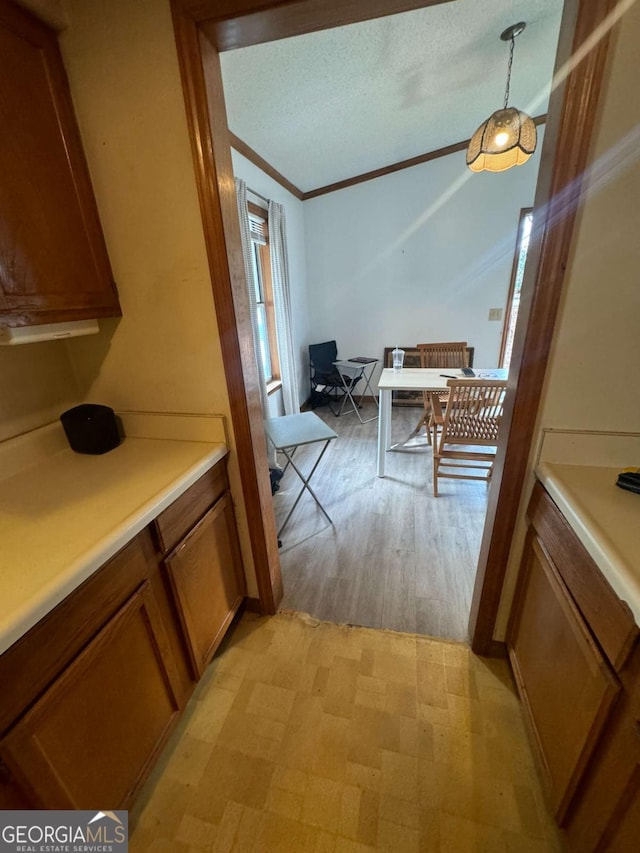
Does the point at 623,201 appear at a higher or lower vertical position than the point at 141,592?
higher

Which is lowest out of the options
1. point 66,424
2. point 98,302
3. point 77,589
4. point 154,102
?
point 77,589

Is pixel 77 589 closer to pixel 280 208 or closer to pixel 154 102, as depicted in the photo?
pixel 154 102

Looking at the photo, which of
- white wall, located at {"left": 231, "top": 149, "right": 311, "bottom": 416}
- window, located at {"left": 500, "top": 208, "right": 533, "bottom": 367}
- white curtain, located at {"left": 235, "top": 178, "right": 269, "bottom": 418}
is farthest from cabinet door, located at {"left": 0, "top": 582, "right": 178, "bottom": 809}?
window, located at {"left": 500, "top": 208, "right": 533, "bottom": 367}

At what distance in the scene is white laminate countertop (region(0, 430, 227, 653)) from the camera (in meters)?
0.65

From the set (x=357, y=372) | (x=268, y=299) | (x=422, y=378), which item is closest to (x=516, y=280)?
(x=357, y=372)

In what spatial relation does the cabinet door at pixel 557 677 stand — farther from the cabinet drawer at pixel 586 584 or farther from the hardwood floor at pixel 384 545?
the hardwood floor at pixel 384 545

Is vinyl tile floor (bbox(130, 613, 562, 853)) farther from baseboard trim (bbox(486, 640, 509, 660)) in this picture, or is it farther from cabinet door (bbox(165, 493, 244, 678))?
cabinet door (bbox(165, 493, 244, 678))

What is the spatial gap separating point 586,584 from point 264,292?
325 centimetres

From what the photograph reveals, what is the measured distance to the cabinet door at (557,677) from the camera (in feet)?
2.42

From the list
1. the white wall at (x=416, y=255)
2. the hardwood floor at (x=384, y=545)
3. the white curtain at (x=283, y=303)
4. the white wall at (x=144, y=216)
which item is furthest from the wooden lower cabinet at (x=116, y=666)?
the white wall at (x=416, y=255)

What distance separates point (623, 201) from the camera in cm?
80

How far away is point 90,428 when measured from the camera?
46.7 inches

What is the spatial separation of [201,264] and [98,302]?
35 centimetres

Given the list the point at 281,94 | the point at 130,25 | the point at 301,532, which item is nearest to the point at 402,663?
the point at 301,532
